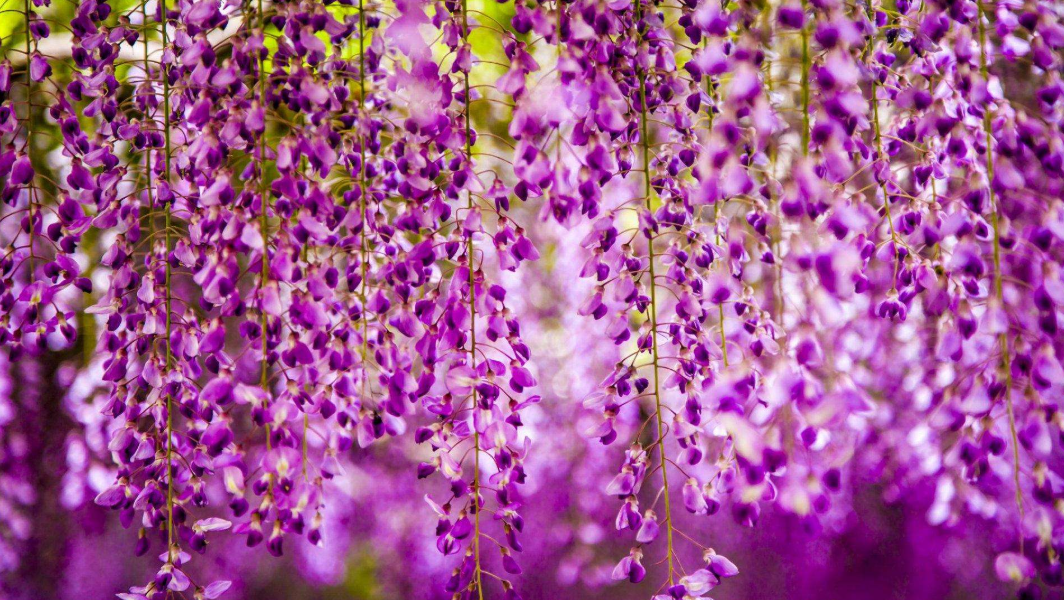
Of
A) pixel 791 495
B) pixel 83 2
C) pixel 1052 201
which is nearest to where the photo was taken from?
pixel 791 495

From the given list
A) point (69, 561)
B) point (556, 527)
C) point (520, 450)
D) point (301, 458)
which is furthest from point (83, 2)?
point (69, 561)

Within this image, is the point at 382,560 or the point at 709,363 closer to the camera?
the point at 709,363

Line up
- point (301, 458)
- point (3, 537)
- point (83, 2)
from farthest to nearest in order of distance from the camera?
point (3, 537)
point (83, 2)
point (301, 458)

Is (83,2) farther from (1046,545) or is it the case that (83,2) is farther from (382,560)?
(382,560)

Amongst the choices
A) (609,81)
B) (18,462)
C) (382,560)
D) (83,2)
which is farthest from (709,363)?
(18,462)

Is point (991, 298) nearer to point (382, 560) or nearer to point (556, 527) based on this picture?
point (556, 527)

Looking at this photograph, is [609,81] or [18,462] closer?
[609,81]

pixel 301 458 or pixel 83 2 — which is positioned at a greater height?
pixel 83 2

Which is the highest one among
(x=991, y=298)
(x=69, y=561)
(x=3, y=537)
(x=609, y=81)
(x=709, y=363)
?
(x=609, y=81)

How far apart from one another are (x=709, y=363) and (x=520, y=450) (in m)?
0.31

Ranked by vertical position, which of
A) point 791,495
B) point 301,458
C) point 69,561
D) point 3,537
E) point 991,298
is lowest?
point 69,561

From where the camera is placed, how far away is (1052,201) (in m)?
0.86

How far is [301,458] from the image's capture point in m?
1.08

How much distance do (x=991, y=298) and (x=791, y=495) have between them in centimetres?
33
